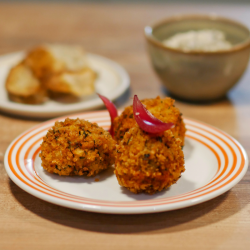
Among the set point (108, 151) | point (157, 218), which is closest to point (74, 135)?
point (108, 151)

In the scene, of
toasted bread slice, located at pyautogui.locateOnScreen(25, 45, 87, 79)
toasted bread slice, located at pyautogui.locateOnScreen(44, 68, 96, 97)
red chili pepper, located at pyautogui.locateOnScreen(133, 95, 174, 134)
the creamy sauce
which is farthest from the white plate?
red chili pepper, located at pyautogui.locateOnScreen(133, 95, 174, 134)

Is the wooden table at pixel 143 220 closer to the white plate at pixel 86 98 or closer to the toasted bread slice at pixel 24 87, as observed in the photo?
the white plate at pixel 86 98

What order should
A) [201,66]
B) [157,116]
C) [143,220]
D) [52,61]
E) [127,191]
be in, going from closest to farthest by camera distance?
[143,220], [127,191], [157,116], [201,66], [52,61]

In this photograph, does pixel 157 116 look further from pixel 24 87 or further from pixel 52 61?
pixel 52 61

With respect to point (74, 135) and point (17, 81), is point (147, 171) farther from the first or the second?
point (17, 81)

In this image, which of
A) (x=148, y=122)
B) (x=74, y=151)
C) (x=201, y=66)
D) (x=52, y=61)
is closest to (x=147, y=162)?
(x=148, y=122)

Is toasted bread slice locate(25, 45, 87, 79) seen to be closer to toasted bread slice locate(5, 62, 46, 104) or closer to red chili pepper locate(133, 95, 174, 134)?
toasted bread slice locate(5, 62, 46, 104)
